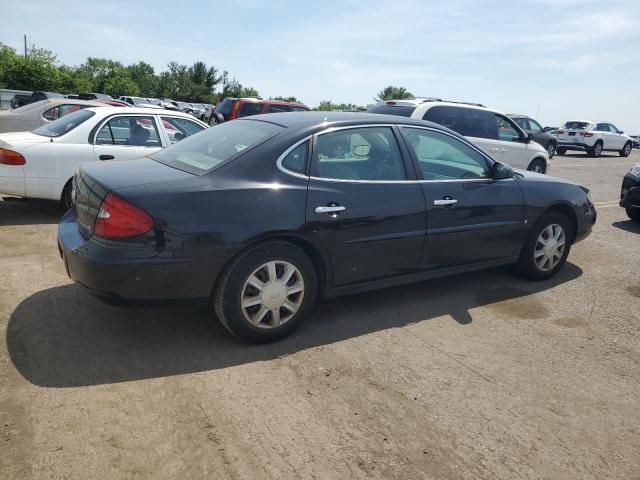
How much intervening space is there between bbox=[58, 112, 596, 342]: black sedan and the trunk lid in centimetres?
1

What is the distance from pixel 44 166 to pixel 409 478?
18.2ft

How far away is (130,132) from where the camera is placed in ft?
22.0

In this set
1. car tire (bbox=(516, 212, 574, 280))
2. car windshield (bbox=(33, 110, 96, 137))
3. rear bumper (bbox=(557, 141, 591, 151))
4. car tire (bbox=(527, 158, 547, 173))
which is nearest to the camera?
car tire (bbox=(516, 212, 574, 280))

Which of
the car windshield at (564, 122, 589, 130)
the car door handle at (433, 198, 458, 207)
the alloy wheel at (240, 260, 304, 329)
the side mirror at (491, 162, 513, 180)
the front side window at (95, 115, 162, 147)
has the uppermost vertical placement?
the car windshield at (564, 122, 589, 130)

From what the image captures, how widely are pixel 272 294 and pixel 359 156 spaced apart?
1.32 meters

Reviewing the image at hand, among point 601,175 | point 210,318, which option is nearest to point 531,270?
point 210,318

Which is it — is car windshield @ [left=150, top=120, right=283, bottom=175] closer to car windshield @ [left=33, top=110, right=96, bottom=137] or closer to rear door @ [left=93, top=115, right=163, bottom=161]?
rear door @ [left=93, top=115, right=163, bottom=161]

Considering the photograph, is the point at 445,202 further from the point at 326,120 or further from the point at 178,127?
the point at 178,127

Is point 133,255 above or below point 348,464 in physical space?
above

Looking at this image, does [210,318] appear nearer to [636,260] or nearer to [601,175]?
[636,260]

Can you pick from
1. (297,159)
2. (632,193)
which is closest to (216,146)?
(297,159)

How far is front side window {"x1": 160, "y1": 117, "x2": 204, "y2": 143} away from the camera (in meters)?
7.04

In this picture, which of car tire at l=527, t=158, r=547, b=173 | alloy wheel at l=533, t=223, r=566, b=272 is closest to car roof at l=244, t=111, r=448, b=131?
alloy wheel at l=533, t=223, r=566, b=272

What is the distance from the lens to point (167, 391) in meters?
2.96
